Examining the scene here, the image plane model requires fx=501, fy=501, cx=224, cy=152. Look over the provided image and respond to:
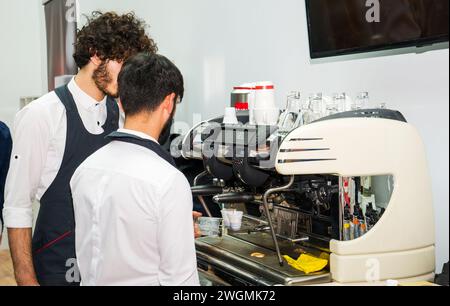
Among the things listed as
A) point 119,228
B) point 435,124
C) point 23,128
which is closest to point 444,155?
point 435,124

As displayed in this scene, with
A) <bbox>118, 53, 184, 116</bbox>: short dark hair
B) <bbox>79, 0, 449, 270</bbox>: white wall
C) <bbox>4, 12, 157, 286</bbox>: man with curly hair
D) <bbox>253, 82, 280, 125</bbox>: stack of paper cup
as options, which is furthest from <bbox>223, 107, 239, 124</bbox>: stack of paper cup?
<bbox>79, 0, 449, 270</bbox>: white wall

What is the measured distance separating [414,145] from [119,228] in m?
0.93

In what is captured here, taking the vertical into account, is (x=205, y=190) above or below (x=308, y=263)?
above

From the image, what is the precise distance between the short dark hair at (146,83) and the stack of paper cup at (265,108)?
499 mm

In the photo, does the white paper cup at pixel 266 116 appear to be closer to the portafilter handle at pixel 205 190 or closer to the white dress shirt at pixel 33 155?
the portafilter handle at pixel 205 190

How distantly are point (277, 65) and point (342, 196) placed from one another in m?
1.29

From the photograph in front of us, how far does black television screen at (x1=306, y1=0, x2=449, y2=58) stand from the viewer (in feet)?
5.67

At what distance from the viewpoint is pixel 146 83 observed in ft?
4.58

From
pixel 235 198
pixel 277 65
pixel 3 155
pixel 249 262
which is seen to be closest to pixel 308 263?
pixel 249 262

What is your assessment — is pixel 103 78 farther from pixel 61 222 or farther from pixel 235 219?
pixel 235 219

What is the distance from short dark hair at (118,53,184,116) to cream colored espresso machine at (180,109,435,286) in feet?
1.26

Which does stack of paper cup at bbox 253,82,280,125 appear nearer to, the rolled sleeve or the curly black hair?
the curly black hair

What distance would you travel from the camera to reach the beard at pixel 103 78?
1.85 m
